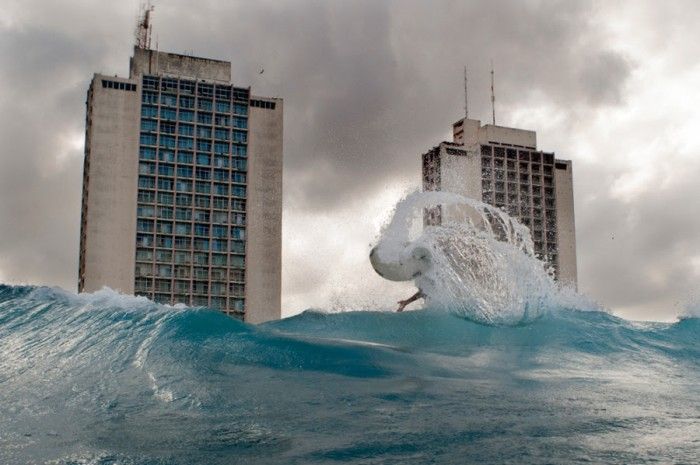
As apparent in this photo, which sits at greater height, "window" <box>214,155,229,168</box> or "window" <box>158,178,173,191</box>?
"window" <box>214,155,229,168</box>

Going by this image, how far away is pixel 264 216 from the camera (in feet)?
199

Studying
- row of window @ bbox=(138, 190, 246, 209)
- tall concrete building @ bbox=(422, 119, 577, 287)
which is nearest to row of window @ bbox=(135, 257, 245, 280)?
row of window @ bbox=(138, 190, 246, 209)

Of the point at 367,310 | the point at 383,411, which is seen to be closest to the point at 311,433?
the point at 383,411

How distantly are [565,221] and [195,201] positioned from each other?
34.5 metres

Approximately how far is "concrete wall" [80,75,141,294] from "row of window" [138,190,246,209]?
1.09m

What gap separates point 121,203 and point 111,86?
906cm

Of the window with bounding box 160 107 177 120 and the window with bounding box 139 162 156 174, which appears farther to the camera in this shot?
the window with bounding box 160 107 177 120

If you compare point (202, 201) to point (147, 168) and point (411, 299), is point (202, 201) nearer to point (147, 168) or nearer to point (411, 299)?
point (147, 168)

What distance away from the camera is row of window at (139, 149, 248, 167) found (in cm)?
5950

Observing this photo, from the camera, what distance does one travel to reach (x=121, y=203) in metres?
58.2

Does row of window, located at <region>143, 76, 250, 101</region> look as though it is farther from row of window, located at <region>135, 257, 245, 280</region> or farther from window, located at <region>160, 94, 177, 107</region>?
row of window, located at <region>135, 257, 245, 280</region>

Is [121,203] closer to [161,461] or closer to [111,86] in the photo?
[111,86]

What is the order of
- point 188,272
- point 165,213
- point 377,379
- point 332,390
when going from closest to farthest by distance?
point 332,390, point 377,379, point 188,272, point 165,213

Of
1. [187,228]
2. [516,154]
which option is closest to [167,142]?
[187,228]
